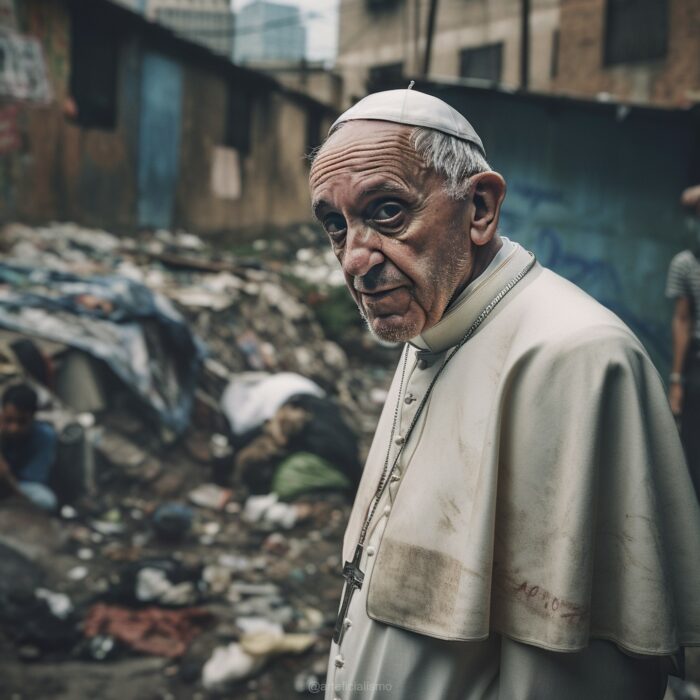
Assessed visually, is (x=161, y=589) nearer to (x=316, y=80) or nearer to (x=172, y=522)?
(x=172, y=522)

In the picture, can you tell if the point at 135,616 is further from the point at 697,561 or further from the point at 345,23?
the point at 345,23

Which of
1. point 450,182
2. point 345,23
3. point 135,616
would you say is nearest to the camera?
point 450,182

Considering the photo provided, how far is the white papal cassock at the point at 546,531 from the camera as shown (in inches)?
42.6

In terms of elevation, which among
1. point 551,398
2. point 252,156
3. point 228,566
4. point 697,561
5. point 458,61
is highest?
point 458,61

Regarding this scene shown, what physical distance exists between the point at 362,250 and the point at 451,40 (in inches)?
752

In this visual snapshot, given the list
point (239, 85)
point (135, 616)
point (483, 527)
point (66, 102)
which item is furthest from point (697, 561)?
point (239, 85)

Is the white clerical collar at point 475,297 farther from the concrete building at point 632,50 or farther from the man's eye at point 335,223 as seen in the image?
the concrete building at point 632,50

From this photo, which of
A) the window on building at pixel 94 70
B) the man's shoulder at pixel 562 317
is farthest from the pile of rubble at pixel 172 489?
the window on building at pixel 94 70

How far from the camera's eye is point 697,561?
1.14 metres

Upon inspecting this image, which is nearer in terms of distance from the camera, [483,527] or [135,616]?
[483,527]

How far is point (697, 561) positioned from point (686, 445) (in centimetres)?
303

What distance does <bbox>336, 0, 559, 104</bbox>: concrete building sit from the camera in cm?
1577

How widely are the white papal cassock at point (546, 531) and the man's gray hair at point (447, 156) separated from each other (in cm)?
23

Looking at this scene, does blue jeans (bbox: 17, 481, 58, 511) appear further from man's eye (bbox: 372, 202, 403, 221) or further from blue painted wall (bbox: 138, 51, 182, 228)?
blue painted wall (bbox: 138, 51, 182, 228)
